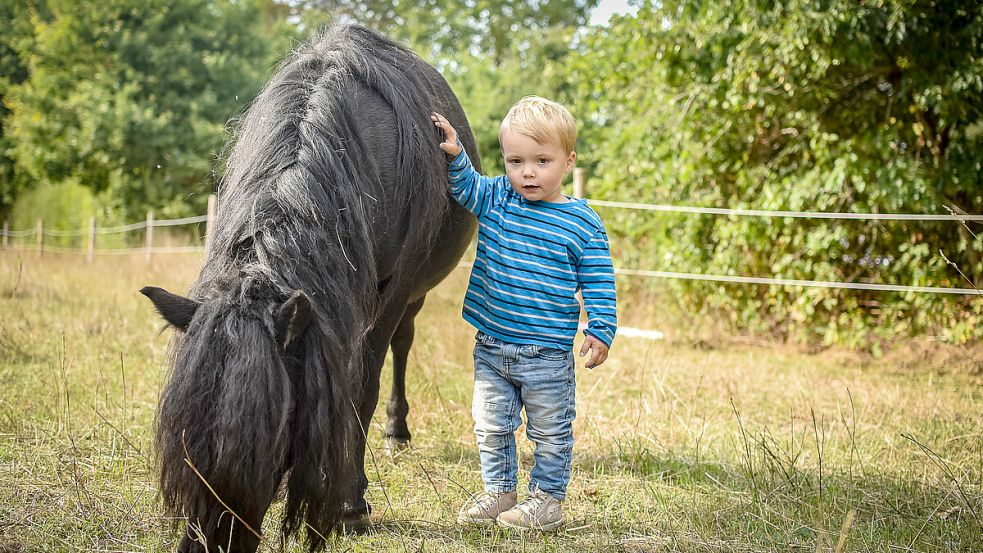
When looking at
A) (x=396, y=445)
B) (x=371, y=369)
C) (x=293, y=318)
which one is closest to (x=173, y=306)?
(x=293, y=318)

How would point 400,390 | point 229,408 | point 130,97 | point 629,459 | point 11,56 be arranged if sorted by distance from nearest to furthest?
point 229,408
point 629,459
point 400,390
point 130,97
point 11,56

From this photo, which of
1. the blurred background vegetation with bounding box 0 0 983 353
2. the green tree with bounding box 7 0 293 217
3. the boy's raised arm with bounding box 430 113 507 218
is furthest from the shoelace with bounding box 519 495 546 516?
the green tree with bounding box 7 0 293 217

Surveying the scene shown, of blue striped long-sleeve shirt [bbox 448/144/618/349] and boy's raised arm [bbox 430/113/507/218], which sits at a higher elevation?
boy's raised arm [bbox 430/113/507/218]

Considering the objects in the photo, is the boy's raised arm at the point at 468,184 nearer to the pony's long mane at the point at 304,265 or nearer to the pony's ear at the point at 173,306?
the pony's long mane at the point at 304,265

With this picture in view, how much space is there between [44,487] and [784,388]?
457cm

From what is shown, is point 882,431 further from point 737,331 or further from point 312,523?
point 737,331

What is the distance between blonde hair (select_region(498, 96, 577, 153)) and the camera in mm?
2602

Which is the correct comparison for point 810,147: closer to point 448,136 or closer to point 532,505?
point 448,136

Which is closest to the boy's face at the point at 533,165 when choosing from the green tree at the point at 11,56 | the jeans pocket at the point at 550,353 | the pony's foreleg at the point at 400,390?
the jeans pocket at the point at 550,353

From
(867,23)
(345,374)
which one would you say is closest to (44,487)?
(345,374)

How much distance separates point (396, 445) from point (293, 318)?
233 cm

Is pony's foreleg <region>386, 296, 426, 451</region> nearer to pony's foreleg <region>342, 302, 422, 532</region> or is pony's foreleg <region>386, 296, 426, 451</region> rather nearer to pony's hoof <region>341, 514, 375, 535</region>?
pony's foreleg <region>342, 302, 422, 532</region>

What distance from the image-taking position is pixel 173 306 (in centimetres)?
182

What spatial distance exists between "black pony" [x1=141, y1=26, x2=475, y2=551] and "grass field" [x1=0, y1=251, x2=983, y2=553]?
487 mm
